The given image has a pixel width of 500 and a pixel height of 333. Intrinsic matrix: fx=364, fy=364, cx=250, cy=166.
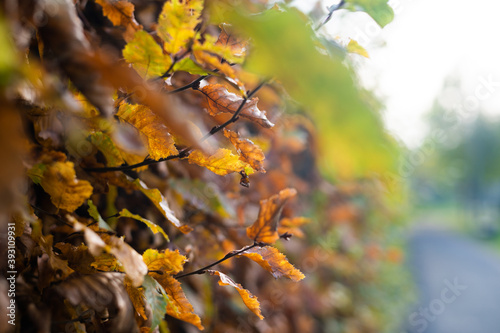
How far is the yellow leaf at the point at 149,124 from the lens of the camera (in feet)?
1.85

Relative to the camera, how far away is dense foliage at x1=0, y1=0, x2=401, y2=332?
→ 11.1 inches

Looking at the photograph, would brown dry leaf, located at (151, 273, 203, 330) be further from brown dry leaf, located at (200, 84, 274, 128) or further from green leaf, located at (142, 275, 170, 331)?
brown dry leaf, located at (200, 84, 274, 128)

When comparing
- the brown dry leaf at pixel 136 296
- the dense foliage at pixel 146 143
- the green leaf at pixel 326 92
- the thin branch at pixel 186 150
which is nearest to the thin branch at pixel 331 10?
the dense foliage at pixel 146 143

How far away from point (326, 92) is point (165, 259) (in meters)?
0.46

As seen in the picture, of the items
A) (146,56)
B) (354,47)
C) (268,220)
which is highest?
(354,47)

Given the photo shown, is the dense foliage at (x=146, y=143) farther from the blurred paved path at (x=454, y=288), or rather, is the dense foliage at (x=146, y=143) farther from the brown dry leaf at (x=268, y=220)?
the blurred paved path at (x=454, y=288)

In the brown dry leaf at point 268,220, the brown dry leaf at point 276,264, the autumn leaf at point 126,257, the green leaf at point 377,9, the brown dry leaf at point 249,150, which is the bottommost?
the autumn leaf at point 126,257

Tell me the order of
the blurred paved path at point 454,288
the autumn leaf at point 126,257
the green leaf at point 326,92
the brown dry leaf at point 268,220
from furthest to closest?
the blurred paved path at point 454,288, the brown dry leaf at point 268,220, the autumn leaf at point 126,257, the green leaf at point 326,92

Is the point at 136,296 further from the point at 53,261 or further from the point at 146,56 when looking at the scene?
the point at 146,56

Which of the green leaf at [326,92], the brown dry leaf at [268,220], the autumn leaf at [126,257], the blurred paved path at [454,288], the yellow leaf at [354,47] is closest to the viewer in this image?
the green leaf at [326,92]

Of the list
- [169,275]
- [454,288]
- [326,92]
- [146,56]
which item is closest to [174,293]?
[169,275]

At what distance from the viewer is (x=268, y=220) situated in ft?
2.51

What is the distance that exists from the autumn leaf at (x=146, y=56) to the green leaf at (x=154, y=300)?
0.32 meters

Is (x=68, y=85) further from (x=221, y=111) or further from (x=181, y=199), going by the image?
(x=181, y=199)
